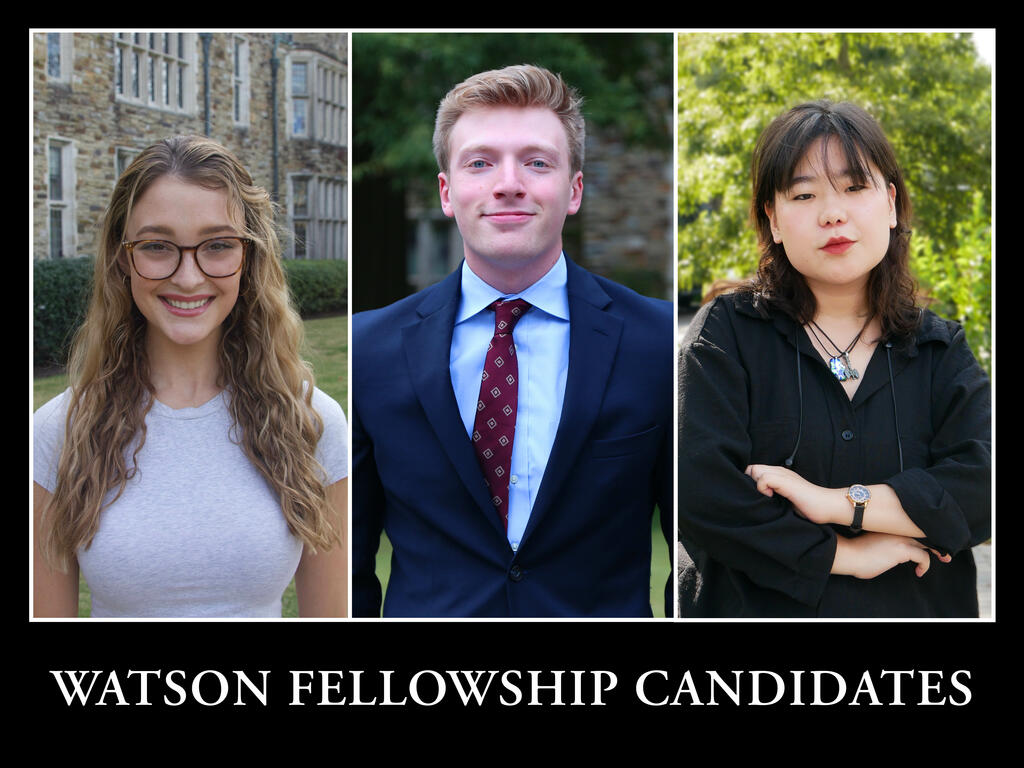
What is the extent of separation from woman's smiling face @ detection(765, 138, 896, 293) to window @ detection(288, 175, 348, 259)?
162 centimetres

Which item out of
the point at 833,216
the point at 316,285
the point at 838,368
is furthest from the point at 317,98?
the point at 838,368

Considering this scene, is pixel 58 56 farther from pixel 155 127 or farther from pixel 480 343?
pixel 480 343

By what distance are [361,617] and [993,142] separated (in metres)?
3.09

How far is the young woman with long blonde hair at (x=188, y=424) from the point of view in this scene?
173 inches

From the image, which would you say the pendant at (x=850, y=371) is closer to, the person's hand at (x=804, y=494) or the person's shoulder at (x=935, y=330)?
the person's shoulder at (x=935, y=330)

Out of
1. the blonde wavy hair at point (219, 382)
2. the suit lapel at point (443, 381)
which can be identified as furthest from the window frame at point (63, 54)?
the suit lapel at point (443, 381)

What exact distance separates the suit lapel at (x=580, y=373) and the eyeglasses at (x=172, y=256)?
126 cm

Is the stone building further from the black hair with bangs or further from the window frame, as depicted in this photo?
the black hair with bangs

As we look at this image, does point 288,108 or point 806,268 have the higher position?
point 288,108

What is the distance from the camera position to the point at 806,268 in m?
4.21

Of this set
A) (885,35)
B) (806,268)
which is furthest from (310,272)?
(885,35)

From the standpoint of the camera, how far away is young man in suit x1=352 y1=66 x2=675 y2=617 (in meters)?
4.16

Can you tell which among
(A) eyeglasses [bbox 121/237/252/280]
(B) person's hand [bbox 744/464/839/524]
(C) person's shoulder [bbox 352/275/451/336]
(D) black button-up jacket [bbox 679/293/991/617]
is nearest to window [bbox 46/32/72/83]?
(A) eyeglasses [bbox 121/237/252/280]

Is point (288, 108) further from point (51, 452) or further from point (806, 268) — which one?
point (806, 268)
